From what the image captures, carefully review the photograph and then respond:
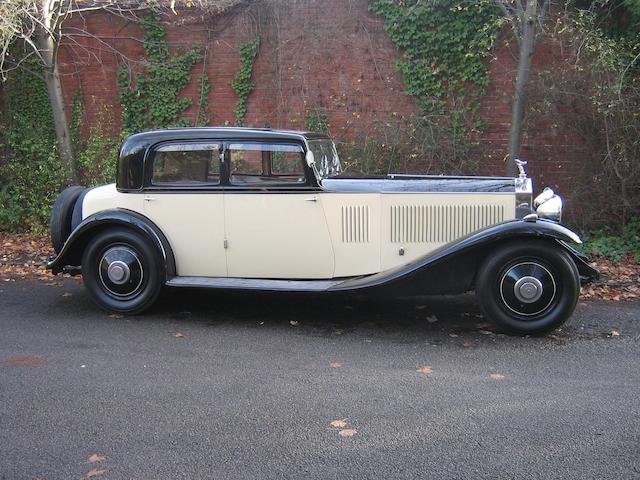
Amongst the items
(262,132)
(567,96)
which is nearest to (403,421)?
(262,132)

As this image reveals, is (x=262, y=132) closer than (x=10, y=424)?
No

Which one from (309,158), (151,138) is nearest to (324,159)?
(309,158)

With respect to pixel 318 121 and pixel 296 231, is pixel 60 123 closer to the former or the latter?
pixel 318 121

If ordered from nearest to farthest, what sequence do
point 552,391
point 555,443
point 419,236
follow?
point 555,443 < point 552,391 < point 419,236

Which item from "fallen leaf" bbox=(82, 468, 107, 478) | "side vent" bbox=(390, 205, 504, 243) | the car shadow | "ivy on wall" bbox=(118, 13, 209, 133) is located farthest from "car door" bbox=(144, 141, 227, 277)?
"ivy on wall" bbox=(118, 13, 209, 133)

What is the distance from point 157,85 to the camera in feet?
36.7

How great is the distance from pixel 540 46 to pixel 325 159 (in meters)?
5.00

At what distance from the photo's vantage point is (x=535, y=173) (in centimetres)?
995

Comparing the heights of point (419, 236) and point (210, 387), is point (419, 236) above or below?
above

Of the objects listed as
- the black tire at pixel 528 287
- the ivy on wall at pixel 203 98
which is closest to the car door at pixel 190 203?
the black tire at pixel 528 287

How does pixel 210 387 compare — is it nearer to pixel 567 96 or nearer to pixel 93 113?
pixel 567 96

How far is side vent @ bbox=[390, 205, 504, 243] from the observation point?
5.78m

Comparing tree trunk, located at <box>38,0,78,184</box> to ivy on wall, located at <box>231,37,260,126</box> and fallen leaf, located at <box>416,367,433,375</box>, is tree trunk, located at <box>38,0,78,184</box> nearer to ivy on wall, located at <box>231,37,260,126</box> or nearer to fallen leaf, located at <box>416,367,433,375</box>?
ivy on wall, located at <box>231,37,260,126</box>

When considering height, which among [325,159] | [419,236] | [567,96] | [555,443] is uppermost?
[567,96]
